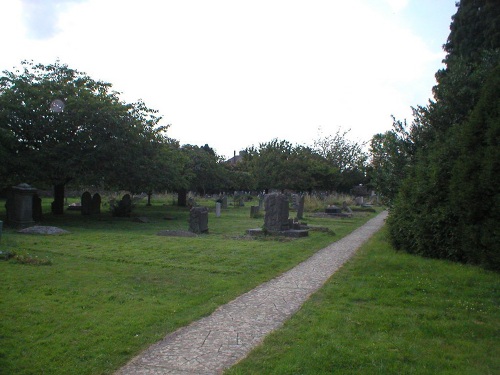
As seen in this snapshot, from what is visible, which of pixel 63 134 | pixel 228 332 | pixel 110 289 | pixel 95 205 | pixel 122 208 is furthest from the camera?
pixel 95 205

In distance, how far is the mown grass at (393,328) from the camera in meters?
4.44

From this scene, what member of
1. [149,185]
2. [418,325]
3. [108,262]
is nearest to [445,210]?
[418,325]

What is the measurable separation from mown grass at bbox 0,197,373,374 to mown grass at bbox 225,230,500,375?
1.48 m

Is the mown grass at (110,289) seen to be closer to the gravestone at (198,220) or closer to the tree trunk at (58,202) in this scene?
the gravestone at (198,220)

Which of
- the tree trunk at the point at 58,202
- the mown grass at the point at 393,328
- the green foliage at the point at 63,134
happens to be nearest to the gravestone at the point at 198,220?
the green foliage at the point at 63,134

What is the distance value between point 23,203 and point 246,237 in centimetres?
838

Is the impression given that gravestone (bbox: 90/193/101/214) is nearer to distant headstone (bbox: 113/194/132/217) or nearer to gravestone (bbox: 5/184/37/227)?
distant headstone (bbox: 113/194/132/217)

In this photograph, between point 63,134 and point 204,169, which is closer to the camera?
point 63,134

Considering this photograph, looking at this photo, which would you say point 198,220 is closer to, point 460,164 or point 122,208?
point 122,208

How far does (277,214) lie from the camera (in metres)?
16.3

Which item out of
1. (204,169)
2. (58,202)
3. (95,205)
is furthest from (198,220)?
(204,169)

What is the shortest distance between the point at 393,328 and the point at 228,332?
80.5 inches

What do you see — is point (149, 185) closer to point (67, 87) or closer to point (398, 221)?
point (67, 87)

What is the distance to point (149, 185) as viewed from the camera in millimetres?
22812
